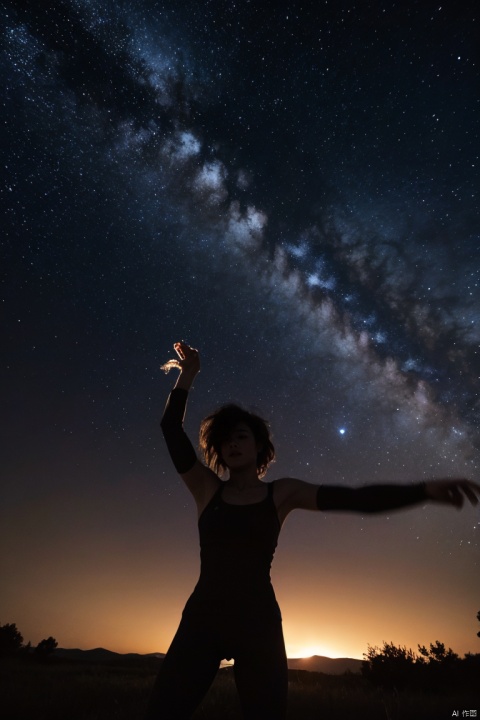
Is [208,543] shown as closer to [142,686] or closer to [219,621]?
[219,621]

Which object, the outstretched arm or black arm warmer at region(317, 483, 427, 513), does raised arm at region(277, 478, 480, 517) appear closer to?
black arm warmer at region(317, 483, 427, 513)

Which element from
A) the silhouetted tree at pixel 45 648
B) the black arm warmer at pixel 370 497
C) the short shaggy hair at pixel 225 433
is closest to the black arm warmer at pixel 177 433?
the short shaggy hair at pixel 225 433

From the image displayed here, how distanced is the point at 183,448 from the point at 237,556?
2.84 feet

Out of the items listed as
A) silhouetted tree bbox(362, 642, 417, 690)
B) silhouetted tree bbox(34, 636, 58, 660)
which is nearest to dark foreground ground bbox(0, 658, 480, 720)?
silhouetted tree bbox(362, 642, 417, 690)

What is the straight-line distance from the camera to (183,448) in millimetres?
3092

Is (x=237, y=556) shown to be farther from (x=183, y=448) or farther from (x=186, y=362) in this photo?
(x=186, y=362)

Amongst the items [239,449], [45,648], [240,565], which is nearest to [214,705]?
[239,449]

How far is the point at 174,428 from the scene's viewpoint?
3209mm

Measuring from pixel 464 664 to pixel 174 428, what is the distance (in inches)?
522

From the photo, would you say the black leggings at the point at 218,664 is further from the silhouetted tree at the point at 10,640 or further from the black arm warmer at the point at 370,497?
the silhouetted tree at the point at 10,640

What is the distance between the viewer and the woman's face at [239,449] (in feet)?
10.2

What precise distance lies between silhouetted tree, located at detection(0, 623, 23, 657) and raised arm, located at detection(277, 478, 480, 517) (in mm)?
21041

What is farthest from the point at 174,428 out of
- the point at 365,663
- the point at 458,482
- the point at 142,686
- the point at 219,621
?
the point at 365,663

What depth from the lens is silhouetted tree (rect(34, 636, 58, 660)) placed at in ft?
60.5
